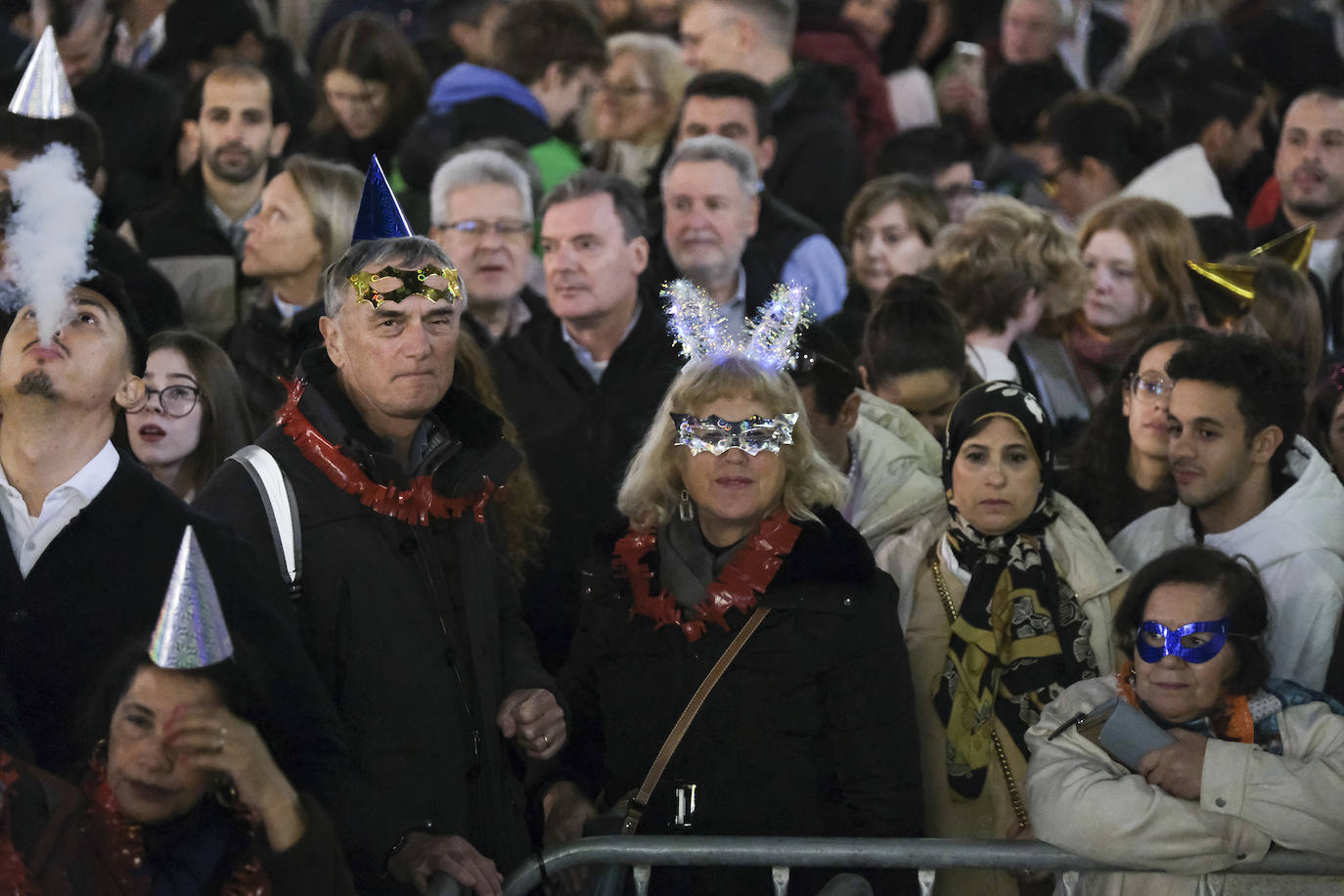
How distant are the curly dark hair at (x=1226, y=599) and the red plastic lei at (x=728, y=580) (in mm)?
820

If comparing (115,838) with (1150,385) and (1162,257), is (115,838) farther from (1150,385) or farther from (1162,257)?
(1162,257)

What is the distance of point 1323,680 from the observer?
4.27 metres

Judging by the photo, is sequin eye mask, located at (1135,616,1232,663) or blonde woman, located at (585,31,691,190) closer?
sequin eye mask, located at (1135,616,1232,663)

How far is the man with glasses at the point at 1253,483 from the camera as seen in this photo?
14.4ft

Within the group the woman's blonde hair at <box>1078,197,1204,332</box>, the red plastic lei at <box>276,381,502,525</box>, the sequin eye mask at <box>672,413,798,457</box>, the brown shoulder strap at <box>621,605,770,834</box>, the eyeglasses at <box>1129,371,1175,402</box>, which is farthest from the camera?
the woman's blonde hair at <box>1078,197,1204,332</box>

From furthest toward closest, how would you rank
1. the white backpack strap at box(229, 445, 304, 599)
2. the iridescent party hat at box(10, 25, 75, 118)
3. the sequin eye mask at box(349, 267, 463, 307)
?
the iridescent party hat at box(10, 25, 75, 118)
the sequin eye mask at box(349, 267, 463, 307)
the white backpack strap at box(229, 445, 304, 599)

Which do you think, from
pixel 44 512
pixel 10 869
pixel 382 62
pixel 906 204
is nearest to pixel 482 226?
pixel 906 204

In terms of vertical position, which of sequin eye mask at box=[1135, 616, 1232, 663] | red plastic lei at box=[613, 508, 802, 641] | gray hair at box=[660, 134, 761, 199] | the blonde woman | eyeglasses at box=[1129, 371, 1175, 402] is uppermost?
the blonde woman

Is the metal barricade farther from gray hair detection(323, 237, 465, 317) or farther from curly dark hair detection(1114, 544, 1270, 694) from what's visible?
gray hair detection(323, 237, 465, 317)

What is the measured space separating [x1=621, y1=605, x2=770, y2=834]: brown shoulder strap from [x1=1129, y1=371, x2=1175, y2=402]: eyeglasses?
5.52 ft

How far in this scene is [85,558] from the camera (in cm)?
324

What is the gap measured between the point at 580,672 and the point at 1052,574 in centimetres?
123

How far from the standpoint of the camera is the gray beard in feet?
10.8

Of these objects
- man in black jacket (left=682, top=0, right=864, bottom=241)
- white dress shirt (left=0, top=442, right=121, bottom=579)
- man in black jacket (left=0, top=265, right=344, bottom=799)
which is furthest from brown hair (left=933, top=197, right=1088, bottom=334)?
white dress shirt (left=0, top=442, right=121, bottom=579)
